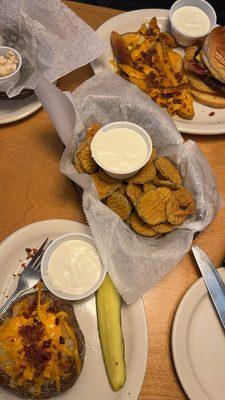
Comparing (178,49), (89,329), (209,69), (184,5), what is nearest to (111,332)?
(89,329)

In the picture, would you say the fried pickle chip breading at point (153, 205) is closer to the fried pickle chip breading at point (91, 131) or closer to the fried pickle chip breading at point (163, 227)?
the fried pickle chip breading at point (163, 227)

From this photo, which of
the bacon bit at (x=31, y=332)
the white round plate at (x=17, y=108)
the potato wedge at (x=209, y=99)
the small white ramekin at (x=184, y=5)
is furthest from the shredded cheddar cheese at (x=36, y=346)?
the small white ramekin at (x=184, y=5)

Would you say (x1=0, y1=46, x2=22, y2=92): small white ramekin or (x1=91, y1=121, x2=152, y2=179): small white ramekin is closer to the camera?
(x1=91, y1=121, x2=152, y2=179): small white ramekin

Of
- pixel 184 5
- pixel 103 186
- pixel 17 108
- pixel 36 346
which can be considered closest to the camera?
pixel 36 346

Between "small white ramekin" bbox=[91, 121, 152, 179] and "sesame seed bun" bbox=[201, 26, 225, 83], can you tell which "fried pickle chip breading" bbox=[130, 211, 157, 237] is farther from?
"sesame seed bun" bbox=[201, 26, 225, 83]

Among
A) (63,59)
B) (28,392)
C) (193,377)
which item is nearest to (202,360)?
(193,377)

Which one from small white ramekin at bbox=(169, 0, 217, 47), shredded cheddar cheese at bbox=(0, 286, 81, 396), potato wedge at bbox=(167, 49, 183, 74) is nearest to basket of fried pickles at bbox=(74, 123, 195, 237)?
shredded cheddar cheese at bbox=(0, 286, 81, 396)

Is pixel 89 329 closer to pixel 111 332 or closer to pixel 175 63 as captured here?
pixel 111 332
